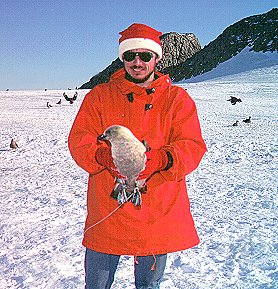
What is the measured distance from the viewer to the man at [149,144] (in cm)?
212

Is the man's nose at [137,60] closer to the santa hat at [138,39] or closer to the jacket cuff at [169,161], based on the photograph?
the santa hat at [138,39]

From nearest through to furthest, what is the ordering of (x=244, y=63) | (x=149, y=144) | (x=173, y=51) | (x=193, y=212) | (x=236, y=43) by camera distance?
1. (x=149, y=144)
2. (x=193, y=212)
3. (x=244, y=63)
4. (x=236, y=43)
5. (x=173, y=51)

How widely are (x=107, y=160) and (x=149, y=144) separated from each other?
0.28m

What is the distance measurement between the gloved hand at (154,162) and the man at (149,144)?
0.08 m

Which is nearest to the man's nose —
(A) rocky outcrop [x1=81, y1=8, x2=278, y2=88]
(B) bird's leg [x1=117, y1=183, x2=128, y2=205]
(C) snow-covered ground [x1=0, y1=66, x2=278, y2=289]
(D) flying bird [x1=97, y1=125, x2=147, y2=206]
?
(D) flying bird [x1=97, y1=125, x2=147, y2=206]

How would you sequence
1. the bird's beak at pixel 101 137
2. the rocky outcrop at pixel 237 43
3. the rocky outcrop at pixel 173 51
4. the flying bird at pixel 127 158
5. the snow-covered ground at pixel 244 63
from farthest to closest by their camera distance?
1. the rocky outcrop at pixel 173 51
2. the rocky outcrop at pixel 237 43
3. the snow-covered ground at pixel 244 63
4. the bird's beak at pixel 101 137
5. the flying bird at pixel 127 158

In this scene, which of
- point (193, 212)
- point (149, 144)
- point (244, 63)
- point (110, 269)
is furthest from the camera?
point (244, 63)

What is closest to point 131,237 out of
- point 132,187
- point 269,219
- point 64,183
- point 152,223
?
point 152,223

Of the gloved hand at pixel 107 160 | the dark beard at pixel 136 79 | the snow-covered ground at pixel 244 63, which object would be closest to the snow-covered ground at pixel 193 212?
the gloved hand at pixel 107 160

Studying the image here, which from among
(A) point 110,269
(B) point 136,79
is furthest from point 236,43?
(A) point 110,269

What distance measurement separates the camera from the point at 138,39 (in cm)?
221

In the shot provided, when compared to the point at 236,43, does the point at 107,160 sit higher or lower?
lower

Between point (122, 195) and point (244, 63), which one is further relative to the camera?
point (244, 63)

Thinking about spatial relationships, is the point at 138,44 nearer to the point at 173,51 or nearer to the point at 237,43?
the point at 237,43
